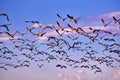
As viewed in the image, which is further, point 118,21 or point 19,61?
point 19,61

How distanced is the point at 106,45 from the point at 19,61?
1995 centimetres

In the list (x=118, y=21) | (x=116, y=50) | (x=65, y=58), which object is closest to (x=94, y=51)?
(x=116, y=50)

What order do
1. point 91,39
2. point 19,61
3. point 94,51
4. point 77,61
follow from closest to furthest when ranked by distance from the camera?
point 91,39
point 94,51
point 77,61
point 19,61

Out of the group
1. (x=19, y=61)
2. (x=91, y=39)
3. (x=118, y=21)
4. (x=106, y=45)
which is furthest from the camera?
(x=19, y=61)

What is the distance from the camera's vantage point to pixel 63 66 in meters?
60.0

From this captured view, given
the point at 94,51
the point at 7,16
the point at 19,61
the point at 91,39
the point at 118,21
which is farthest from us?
the point at 19,61

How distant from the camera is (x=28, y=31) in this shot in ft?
155

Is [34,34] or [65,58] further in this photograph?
[65,58]

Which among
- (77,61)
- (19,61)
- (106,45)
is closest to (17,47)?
(19,61)

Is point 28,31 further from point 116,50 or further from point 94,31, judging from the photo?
point 116,50

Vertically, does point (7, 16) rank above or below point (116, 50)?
above

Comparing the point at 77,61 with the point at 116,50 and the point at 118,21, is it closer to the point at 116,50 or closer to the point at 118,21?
the point at 116,50

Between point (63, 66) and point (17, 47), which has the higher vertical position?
point (17, 47)

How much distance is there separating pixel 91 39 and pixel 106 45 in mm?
7588
